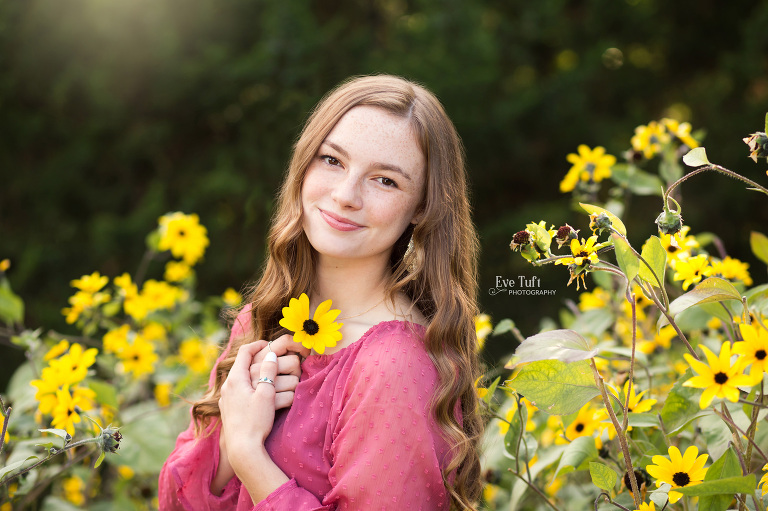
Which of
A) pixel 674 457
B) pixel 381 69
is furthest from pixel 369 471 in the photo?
pixel 381 69

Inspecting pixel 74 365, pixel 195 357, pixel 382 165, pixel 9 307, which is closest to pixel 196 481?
pixel 74 365

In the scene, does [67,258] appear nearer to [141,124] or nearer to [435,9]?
[141,124]

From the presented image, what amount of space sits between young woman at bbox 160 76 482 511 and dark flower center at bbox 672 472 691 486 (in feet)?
0.96

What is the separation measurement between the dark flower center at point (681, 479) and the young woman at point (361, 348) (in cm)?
29

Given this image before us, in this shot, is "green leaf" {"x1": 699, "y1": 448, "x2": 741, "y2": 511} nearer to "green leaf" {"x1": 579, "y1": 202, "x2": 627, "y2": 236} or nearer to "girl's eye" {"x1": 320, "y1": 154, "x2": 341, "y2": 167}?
"green leaf" {"x1": 579, "y1": 202, "x2": 627, "y2": 236}

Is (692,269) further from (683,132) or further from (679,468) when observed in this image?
(683,132)

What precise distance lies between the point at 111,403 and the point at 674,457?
1.14 m

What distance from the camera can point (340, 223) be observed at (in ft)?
3.64

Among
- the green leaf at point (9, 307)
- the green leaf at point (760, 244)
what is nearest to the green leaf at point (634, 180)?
the green leaf at point (760, 244)

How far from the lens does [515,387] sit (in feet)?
3.17

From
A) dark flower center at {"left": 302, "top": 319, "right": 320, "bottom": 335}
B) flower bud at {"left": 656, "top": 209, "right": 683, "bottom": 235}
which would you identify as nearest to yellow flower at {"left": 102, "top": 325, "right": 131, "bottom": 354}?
dark flower center at {"left": 302, "top": 319, "right": 320, "bottom": 335}

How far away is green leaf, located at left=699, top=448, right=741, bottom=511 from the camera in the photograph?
88 cm

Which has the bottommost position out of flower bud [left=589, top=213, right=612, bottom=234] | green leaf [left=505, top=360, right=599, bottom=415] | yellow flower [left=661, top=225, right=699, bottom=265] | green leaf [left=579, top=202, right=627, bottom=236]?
green leaf [left=505, top=360, right=599, bottom=415]

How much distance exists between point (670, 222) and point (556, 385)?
28 cm
